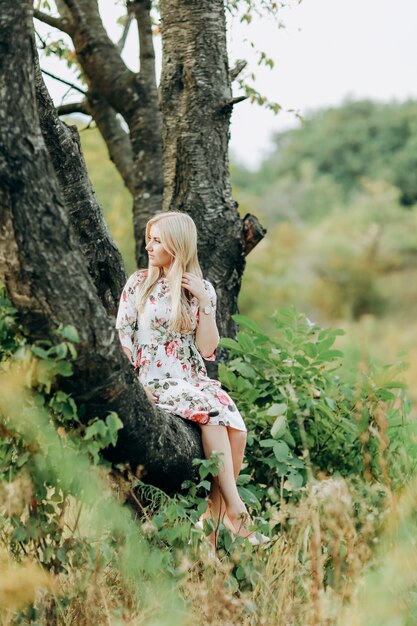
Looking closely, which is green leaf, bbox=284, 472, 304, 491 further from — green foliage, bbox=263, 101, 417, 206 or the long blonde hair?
green foliage, bbox=263, 101, 417, 206

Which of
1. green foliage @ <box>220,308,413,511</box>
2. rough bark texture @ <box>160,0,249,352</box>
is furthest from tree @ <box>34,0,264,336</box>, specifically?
green foliage @ <box>220,308,413,511</box>

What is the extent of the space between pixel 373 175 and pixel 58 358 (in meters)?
40.3

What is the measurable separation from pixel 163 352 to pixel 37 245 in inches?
52.1

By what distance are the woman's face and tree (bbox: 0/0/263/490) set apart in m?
0.31

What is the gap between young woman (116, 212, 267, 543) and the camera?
396 cm

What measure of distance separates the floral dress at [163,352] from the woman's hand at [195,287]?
0.08 meters

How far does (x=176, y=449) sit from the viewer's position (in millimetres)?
3598

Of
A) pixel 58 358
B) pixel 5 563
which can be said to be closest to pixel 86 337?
pixel 58 358

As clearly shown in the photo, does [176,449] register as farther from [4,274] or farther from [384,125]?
[384,125]

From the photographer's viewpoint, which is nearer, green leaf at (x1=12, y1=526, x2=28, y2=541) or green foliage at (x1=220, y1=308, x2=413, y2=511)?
green leaf at (x1=12, y1=526, x2=28, y2=541)

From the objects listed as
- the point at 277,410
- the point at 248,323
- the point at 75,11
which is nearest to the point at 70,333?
the point at 277,410

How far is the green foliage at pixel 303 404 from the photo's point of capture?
14.6ft

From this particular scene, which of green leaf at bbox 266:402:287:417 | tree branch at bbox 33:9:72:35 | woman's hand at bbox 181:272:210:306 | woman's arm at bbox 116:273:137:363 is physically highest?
tree branch at bbox 33:9:72:35

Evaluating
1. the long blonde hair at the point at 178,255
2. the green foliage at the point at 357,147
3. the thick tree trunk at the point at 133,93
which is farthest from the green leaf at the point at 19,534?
the green foliage at the point at 357,147
